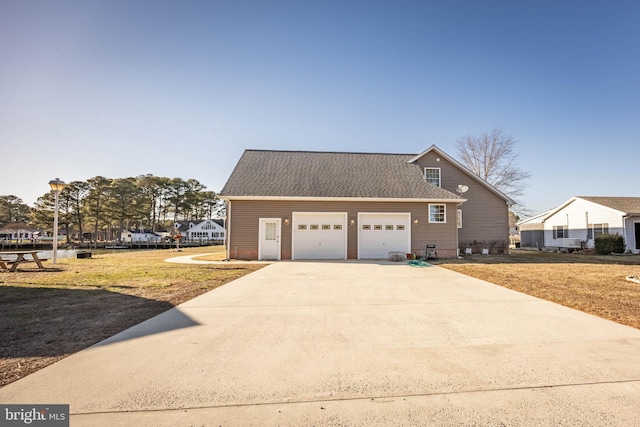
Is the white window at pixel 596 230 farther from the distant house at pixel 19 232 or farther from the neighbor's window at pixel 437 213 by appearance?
the distant house at pixel 19 232

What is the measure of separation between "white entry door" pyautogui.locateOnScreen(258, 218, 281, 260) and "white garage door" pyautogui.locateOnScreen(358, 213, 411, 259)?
4.31m

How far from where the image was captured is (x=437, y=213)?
51.8 feet

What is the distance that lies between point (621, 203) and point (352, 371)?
27.9 meters

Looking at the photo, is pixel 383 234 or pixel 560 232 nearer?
pixel 383 234

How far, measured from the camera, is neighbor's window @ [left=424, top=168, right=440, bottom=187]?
18312 millimetres

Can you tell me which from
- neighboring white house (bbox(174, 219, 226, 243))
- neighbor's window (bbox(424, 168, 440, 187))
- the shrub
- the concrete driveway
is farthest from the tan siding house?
neighboring white house (bbox(174, 219, 226, 243))

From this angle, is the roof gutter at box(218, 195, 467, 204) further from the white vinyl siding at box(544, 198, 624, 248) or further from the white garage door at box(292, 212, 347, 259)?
the white vinyl siding at box(544, 198, 624, 248)

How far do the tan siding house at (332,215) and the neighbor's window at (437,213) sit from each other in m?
0.03

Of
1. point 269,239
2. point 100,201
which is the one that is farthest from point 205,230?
point 269,239

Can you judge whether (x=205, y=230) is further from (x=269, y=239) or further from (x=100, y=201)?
(x=269, y=239)

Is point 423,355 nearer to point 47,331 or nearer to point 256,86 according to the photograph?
point 47,331

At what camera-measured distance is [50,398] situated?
8.09 ft

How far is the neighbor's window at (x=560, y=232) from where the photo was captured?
2362 cm

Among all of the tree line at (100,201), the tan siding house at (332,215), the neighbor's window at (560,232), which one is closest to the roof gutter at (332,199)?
the tan siding house at (332,215)
